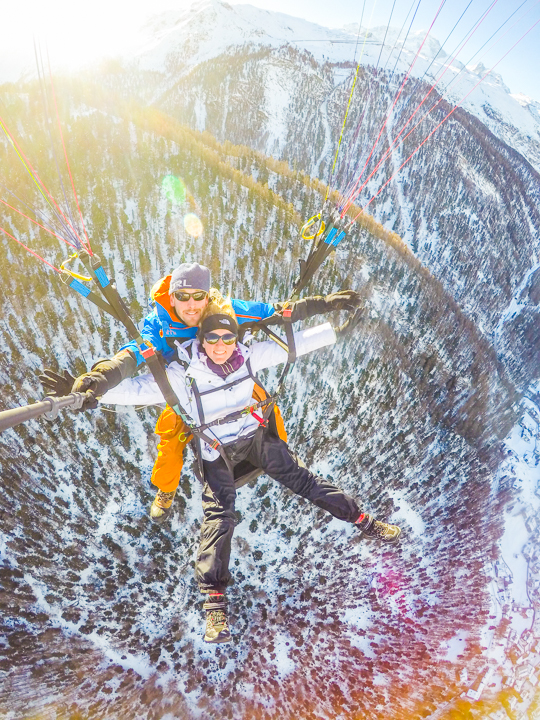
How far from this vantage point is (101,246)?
13.3m

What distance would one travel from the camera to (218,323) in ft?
14.0

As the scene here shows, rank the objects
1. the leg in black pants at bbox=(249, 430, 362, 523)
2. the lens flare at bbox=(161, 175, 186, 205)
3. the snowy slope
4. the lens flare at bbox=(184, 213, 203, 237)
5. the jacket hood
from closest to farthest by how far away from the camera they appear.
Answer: the jacket hood → the leg in black pants at bbox=(249, 430, 362, 523) → the lens flare at bbox=(184, 213, 203, 237) → the lens flare at bbox=(161, 175, 186, 205) → the snowy slope

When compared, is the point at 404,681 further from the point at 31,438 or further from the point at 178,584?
the point at 31,438

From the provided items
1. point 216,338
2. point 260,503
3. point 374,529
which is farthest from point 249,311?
point 260,503

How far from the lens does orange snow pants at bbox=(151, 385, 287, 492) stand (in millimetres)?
5496

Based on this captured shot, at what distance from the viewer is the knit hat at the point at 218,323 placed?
4.27m

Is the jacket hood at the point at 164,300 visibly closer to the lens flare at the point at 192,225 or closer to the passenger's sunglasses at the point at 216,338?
the passenger's sunglasses at the point at 216,338

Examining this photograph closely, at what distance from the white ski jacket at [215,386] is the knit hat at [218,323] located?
1.01ft

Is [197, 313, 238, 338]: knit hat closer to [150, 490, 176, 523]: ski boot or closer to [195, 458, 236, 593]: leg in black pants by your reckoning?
[195, 458, 236, 593]: leg in black pants

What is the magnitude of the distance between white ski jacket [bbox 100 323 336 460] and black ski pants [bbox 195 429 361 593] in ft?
1.06

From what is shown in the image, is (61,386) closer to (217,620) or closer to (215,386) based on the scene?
(215,386)

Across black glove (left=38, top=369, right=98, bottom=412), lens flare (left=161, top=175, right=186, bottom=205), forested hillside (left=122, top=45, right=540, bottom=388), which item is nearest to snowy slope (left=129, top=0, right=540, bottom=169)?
forested hillside (left=122, top=45, right=540, bottom=388)

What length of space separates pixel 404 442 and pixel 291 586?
26.4 feet

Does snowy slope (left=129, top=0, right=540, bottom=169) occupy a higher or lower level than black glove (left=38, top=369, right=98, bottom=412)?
higher
